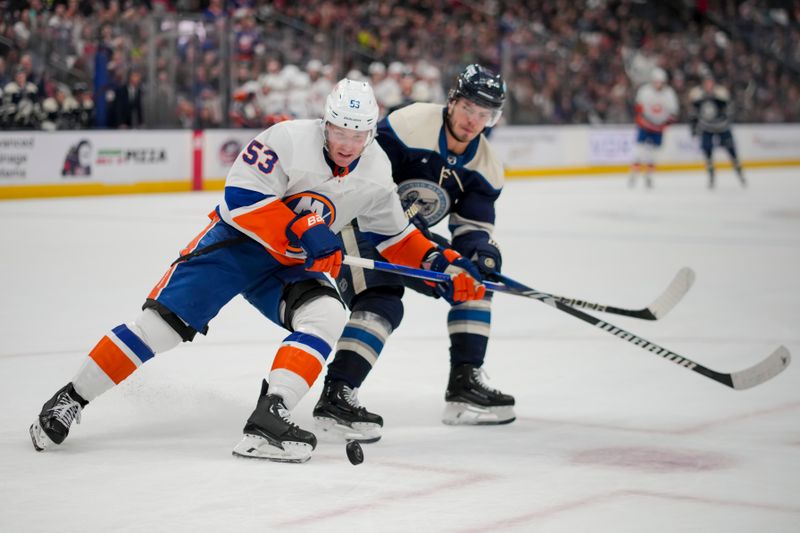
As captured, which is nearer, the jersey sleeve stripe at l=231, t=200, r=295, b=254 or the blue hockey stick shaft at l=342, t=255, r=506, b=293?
the jersey sleeve stripe at l=231, t=200, r=295, b=254

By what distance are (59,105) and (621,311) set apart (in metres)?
8.78

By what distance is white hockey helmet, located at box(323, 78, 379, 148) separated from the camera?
10.9 ft

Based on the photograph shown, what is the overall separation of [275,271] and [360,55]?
504 inches

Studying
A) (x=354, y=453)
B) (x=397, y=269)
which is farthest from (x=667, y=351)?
(x=354, y=453)

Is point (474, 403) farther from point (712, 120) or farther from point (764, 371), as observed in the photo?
point (712, 120)

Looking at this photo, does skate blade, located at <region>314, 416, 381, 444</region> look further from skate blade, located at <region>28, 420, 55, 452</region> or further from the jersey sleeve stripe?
skate blade, located at <region>28, 420, 55, 452</region>

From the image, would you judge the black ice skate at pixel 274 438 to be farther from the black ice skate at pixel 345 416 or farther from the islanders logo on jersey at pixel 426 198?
the islanders logo on jersey at pixel 426 198

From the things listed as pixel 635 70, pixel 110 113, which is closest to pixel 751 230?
pixel 110 113

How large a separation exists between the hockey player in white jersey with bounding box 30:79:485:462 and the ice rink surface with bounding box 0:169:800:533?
139mm

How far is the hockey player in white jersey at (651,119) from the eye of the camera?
15164 millimetres

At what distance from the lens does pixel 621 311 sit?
3.96 metres

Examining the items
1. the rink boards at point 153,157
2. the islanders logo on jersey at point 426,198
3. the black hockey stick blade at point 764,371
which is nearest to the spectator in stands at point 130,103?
the rink boards at point 153,157

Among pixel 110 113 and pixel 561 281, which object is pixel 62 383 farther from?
pixel 110 113

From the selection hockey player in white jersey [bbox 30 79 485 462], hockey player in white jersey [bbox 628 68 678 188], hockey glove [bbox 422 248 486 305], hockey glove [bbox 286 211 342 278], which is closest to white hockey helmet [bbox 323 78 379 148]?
hockey player in white jersey [bbox 30 79 485 462]
